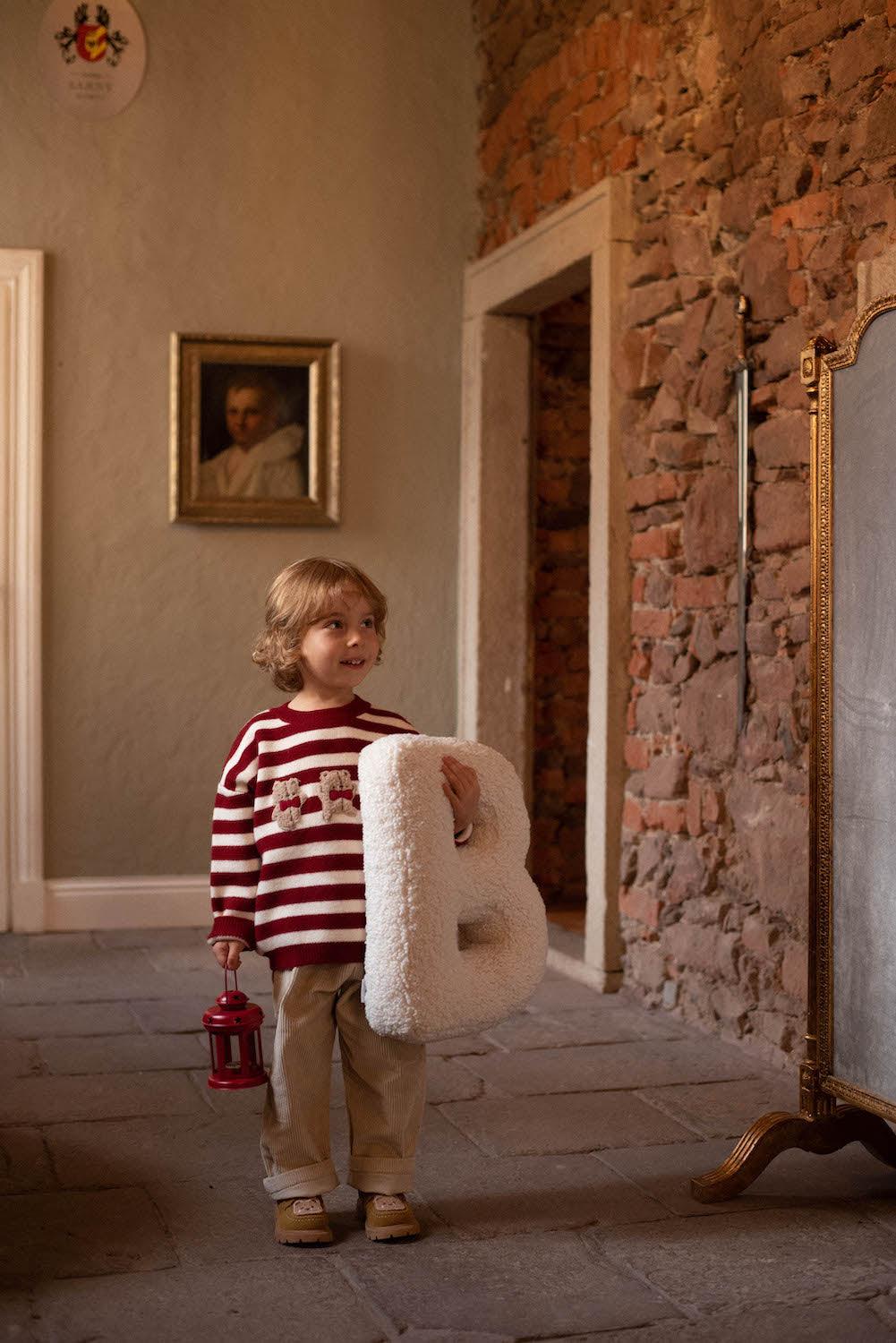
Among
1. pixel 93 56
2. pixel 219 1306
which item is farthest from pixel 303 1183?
pixel 93 56

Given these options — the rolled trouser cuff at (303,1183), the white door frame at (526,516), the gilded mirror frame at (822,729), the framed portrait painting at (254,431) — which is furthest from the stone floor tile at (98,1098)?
the framed portrait painting at (254,431)

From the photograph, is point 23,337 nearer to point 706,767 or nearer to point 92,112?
point 92,112

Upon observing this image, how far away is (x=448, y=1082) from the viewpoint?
3.67 meters

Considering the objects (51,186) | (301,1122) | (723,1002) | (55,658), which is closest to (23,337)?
(51,186)

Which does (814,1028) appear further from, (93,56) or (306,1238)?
(93,56)

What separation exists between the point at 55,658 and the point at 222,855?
321cm

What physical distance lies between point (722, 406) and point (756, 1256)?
2.26 metres

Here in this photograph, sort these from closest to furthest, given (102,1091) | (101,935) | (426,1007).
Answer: (426,1007) → (102,1091) → (101,935)

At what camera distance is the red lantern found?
257cm

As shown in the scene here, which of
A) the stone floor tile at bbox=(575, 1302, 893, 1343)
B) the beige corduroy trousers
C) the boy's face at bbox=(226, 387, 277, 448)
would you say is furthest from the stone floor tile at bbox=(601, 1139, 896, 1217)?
the boy's face at bbox=(226, 387, 277, 448)

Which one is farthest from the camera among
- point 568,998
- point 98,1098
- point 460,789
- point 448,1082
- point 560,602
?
point 560,602

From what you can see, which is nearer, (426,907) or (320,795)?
(426,907)

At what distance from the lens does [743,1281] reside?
8.07 feet

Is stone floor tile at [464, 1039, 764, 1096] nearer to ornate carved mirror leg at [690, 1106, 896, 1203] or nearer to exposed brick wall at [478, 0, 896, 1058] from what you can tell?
exposed brick wall at [478, 0, 896, 1058]
